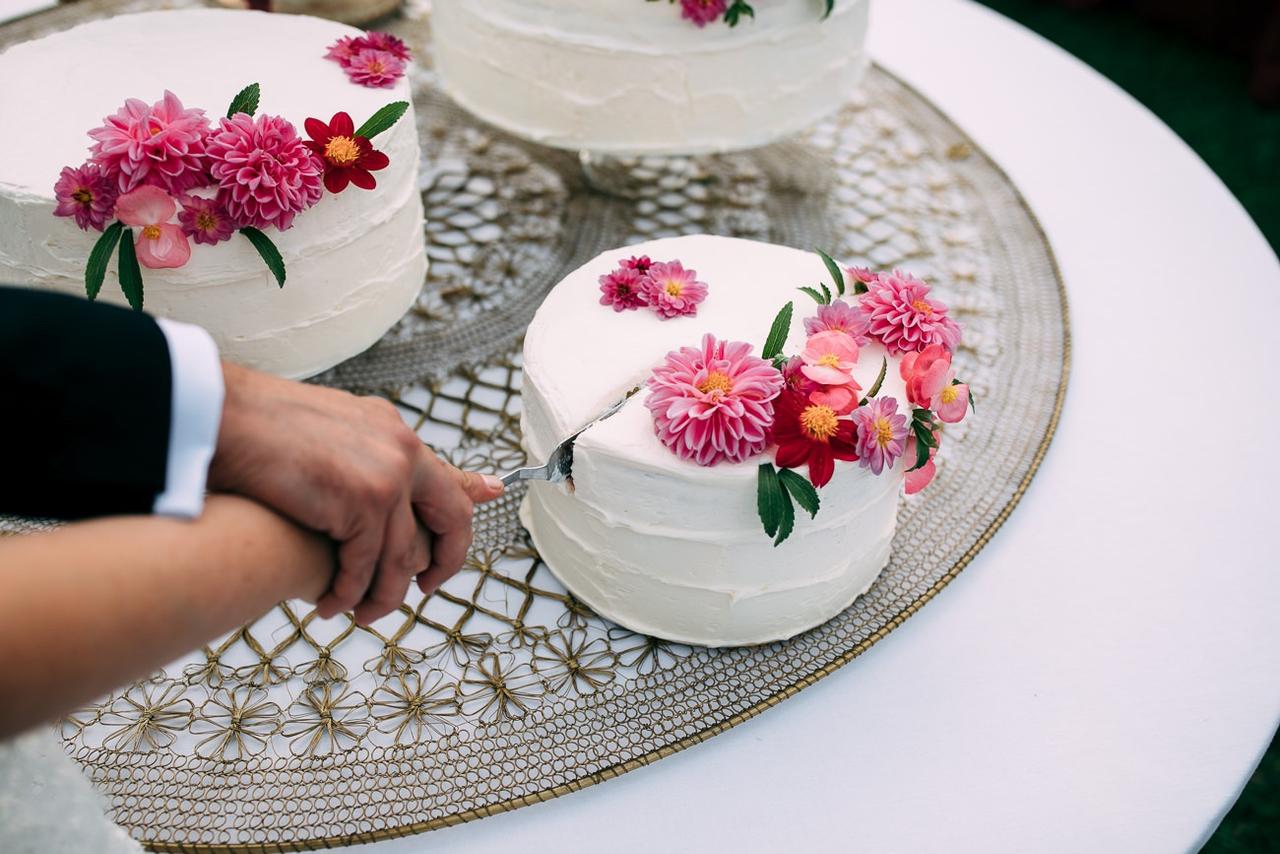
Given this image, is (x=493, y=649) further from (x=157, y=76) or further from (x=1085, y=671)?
(x=157, y=76)

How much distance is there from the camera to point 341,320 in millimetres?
1533

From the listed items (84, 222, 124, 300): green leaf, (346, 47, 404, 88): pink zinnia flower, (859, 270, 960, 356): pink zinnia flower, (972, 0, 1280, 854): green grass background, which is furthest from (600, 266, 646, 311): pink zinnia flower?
(972, 0, 1280, 854): green grass background

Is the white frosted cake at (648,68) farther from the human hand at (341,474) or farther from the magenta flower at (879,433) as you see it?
the human hand at (341,474)

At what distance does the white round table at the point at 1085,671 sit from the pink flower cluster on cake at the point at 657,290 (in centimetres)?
51

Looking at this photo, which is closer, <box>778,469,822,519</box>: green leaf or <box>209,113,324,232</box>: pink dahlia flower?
<box>778,469,822,519</box>: green leaf

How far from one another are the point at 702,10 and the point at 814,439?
91 centimetres

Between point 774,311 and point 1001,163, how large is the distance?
1.11 meters

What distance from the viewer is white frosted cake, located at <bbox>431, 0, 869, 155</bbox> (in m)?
1.72

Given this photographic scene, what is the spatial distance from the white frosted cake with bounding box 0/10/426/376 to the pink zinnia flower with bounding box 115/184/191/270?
17 millimetres

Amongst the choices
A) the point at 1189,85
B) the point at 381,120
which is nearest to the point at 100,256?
the point at 381,120

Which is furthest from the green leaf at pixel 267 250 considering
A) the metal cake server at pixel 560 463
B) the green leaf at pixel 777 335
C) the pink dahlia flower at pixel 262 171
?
the green leaf at pixel 777 335

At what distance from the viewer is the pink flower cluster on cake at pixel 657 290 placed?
135 cm

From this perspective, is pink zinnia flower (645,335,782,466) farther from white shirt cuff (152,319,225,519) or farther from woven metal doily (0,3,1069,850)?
white shirt cuff (152,319,225,519)

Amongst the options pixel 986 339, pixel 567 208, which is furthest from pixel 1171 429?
pixel 567 208
